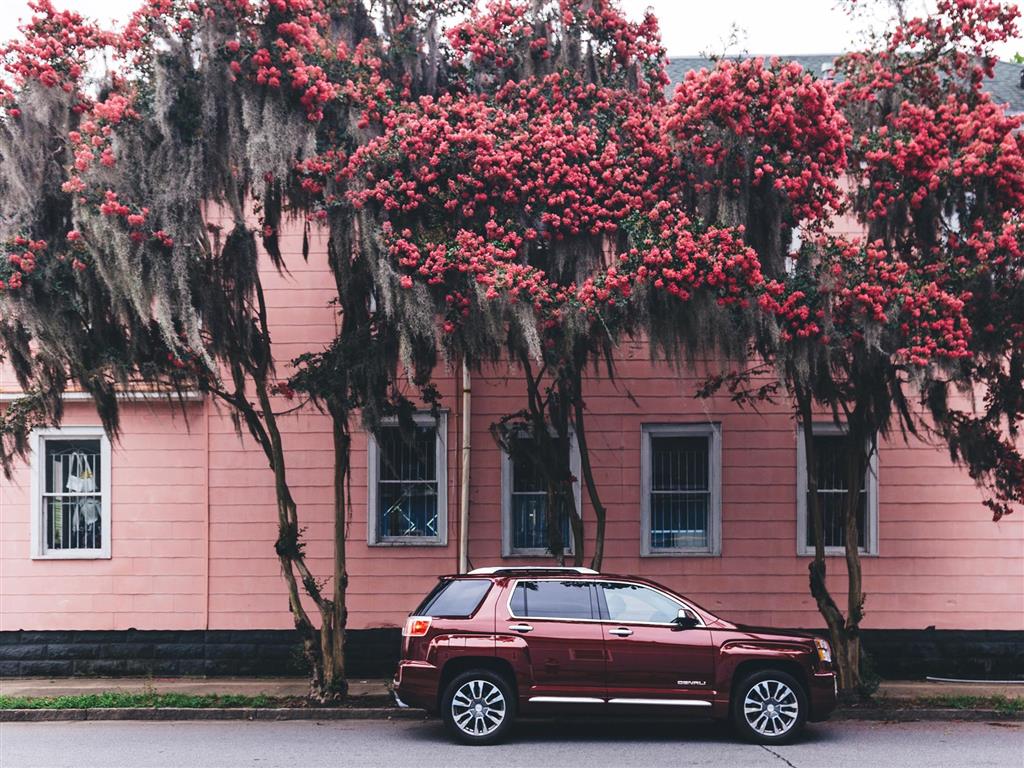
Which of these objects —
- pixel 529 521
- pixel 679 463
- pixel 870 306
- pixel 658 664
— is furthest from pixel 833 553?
pixel 870 306

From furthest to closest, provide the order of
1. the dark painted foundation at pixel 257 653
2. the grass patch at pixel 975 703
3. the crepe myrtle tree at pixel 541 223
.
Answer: the dark painted foundation at pixel 257 653 < the grass patch at pixel 975 703 < the crepe myrtle tree at pixel 541 223

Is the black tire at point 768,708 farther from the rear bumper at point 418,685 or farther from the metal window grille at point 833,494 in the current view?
the metal window grille at point 833,494

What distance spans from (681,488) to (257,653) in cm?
628

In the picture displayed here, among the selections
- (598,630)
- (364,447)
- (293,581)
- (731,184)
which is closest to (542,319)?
(731,184)

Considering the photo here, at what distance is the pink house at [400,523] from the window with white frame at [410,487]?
0.03 meters

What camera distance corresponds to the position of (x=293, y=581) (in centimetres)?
1302

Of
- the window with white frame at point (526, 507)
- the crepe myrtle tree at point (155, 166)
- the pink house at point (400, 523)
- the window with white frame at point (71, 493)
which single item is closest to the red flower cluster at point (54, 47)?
the crepe myrtle tree at point (155, 166)

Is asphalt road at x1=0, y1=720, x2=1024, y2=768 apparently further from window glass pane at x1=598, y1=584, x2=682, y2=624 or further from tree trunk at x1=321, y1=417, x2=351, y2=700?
window glass pane at x1=598, y1=584, x2=682, y2=624

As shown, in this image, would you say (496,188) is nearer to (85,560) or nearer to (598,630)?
(598,630)

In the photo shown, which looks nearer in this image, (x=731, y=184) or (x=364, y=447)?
(x=731, y=184)

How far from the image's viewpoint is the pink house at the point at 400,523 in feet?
50.5

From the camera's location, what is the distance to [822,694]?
10.8 metres

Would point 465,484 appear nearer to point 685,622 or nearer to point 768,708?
point 685,622

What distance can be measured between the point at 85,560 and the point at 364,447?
13.8 ft
